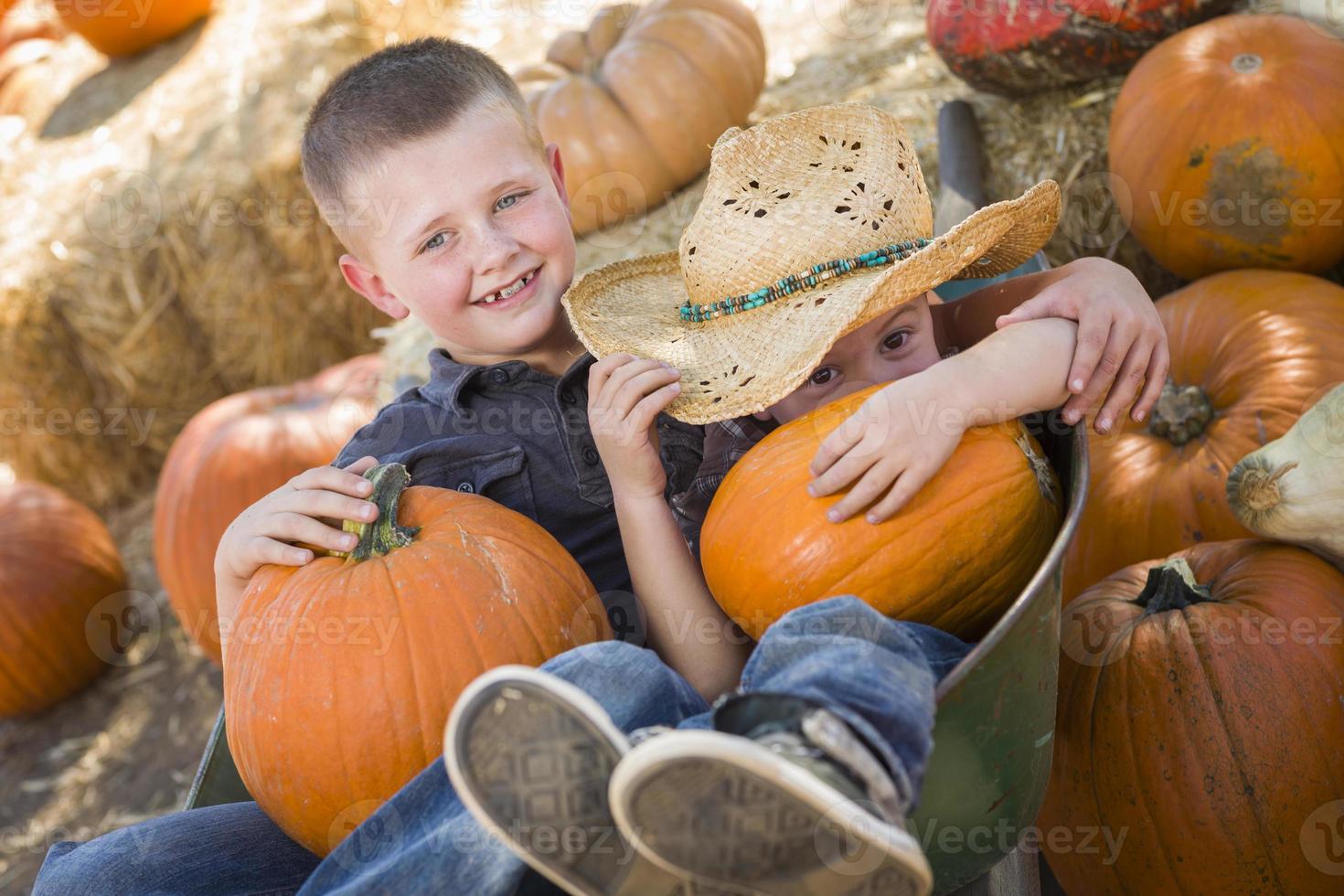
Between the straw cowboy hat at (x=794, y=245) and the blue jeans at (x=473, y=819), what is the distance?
0.38 m

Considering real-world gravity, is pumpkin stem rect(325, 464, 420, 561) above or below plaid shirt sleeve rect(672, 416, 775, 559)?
above

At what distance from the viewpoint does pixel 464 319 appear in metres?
2.04

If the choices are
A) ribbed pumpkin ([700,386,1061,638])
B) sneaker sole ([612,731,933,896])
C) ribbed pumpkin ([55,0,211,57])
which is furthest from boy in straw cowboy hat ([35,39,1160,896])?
ribbed pumpkin ([55,0,211,57])

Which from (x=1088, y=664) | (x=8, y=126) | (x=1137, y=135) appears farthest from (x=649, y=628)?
(x=8, y=126)

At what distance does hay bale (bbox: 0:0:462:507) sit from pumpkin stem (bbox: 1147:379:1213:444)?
3.34 meters

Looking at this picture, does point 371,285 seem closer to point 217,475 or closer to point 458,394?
point 458,394

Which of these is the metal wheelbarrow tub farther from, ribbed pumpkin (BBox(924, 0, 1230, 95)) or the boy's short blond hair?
ribbed pumpkin (BBox(924, 0, 1230, 95))

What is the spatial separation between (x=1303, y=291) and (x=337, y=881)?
2.10 m

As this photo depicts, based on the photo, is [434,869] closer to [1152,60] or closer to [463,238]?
[463,238]

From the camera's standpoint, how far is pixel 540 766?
1.12 m

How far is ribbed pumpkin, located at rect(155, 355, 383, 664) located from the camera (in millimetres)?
3482

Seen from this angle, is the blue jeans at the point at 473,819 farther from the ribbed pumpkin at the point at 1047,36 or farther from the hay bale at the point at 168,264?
the hay bale at the point at 168,264

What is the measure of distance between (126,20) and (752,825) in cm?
545

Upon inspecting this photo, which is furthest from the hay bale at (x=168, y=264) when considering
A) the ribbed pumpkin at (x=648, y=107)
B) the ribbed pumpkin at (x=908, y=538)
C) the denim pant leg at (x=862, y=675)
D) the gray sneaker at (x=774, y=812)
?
the gray sneaker at (x=774, y=812)
